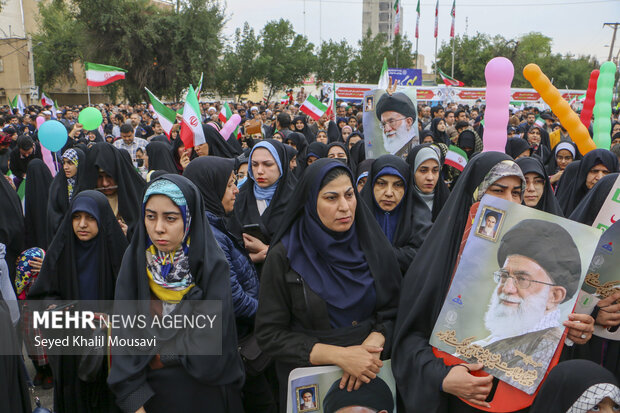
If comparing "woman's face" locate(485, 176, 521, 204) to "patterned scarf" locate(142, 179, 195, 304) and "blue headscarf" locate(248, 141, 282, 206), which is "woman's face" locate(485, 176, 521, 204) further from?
"blue headscarf" locate(248, 141, 282, 206)

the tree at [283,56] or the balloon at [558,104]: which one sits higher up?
the tree at [283,56]

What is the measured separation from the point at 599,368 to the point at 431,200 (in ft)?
7.00

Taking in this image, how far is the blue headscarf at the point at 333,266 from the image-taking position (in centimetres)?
203

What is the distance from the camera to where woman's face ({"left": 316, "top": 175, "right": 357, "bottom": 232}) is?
2.06 metres

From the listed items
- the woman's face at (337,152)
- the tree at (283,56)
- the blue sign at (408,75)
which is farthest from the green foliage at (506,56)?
the woman's face at (337,152)

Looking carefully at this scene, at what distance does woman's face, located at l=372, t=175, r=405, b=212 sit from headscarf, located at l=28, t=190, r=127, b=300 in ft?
5.25

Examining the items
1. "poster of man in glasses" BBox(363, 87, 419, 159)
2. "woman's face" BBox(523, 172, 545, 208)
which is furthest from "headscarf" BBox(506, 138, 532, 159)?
"woman's face" BBox(523, 172, 545, 208)

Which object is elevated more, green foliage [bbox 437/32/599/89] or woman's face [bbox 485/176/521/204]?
green foliage [bbox 437/32/599/89]

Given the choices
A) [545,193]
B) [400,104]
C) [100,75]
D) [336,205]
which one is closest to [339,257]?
[336,205]

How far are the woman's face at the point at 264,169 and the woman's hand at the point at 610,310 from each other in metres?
2.45

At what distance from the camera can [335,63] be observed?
41.3m

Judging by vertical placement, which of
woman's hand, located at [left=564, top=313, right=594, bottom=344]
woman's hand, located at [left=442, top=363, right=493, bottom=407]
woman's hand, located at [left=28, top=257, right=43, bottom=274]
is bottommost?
woman's hand, located at [left=28, top=257, right=43, bottom=274]

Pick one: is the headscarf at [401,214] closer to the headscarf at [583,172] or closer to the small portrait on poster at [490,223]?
the small portrait on poster at [490,223]

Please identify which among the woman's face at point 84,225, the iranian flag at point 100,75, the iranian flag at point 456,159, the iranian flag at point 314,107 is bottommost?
the woman's face at point 84,225
